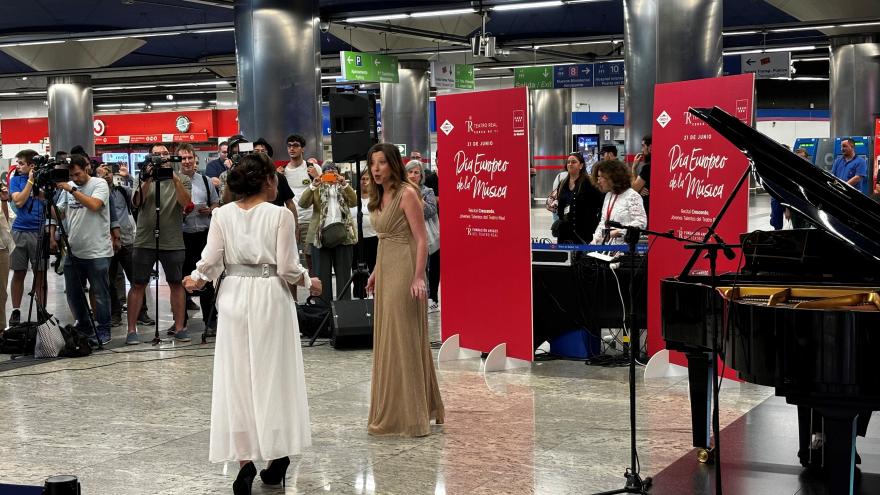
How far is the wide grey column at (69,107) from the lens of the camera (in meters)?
26.0

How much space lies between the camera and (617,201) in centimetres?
807

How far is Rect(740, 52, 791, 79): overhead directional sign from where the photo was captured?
915 inches

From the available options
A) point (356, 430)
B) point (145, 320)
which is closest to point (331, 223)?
Result: point (145, 320)

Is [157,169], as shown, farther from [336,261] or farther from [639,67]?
[639,67]

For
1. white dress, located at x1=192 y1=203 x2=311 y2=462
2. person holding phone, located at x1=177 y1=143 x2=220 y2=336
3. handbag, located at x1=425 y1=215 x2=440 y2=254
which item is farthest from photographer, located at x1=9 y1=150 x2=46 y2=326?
white dress, located at x1=192 y1=203 x2=311 y2=462

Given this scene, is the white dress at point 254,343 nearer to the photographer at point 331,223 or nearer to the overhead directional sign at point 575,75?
the photographer at point 331,223

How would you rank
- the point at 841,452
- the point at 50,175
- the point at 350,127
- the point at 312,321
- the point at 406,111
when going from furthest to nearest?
1. the point at 406,111
2. the point at 312,321
3. the point at 350,127
4. the point at 50,175
5. the point at 841,452

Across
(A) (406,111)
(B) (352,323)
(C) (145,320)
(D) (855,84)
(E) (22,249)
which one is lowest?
(C) (145,320)

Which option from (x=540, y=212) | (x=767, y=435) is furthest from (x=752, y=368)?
(x=540, y=212)

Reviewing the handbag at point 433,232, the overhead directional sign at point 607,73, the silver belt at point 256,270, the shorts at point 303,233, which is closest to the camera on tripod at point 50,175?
the shorts at point 303,233

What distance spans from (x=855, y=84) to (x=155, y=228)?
19500mm

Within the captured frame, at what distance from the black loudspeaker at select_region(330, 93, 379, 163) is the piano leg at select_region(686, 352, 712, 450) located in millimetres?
4491

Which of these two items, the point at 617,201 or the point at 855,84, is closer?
the point at 617,201

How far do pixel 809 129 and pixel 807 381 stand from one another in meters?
35.2
